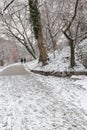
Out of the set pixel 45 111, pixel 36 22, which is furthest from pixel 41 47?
pixel 45 111

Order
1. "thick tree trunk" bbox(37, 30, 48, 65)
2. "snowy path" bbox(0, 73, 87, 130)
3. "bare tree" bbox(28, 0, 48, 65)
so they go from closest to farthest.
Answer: "snowy path" bbox(0, 73, 87, 130), "bare tree" bbox(28, 0, 48, 65), "thick tree trunk" bbox(37, 30, 48, 65)

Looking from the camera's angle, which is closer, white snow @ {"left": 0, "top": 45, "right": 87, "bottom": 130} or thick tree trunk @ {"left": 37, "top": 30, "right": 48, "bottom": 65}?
white snow @ {"left": 0, "top": 45, "right": 87, "bottom": 130}

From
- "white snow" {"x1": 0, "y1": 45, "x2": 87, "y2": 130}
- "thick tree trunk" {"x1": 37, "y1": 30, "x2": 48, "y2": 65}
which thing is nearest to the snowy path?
"white snow" {"x1": 0, "y1": 45, "x2": 87, "y2": 130}

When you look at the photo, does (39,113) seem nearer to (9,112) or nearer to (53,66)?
(9,112)

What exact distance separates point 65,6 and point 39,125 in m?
17.3

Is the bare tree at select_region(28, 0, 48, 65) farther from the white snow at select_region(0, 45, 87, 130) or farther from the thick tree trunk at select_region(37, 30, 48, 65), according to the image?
the white snow at select_region(0, 45, 87, 130)

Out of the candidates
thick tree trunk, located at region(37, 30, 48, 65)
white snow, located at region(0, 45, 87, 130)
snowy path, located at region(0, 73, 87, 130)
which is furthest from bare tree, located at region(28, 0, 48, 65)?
snowy path, located at region(0, 73, 87, 130)

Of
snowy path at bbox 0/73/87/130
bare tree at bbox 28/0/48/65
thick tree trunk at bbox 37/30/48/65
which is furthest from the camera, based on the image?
thick tree trunk at bbox 37/30/48/65

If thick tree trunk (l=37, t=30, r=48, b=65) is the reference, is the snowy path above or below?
below

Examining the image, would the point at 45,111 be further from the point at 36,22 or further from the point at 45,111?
the point at 36,22

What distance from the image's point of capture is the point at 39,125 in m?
5.33

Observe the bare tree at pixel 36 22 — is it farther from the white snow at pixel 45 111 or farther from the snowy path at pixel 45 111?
the snowy path at pixel 45 111

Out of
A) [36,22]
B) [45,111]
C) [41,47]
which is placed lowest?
[45,111]

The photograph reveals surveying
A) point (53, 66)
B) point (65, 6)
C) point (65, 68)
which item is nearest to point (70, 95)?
point (65, 68)
